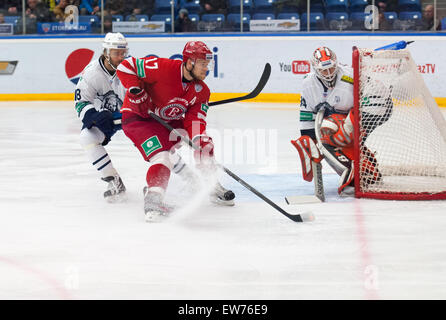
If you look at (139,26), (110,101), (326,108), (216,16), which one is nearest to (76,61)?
(139,26)

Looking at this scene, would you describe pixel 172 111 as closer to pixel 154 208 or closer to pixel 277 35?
pixel 154 208

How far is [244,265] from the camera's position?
101 inches

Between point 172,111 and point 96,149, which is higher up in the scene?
point 172,111

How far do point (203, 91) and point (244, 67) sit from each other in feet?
21.0

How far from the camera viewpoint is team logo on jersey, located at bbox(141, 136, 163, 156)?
346 centimetres

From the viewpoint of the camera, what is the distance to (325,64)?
12.5 ft

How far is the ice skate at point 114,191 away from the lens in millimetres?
3808

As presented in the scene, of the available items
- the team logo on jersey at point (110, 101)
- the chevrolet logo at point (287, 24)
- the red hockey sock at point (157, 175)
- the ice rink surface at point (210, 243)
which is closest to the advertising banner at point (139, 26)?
the chevrolet logo at point (287, 24)

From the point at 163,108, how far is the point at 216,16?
662 centimetres

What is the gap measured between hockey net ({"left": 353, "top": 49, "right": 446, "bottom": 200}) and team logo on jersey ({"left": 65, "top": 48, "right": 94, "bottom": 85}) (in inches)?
272

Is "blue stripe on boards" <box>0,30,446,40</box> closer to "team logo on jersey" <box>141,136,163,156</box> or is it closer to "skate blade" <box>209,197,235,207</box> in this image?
"skate blade" <box>209,197,235,207</box>

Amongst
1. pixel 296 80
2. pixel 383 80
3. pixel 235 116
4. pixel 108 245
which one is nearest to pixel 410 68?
pixel 383 80

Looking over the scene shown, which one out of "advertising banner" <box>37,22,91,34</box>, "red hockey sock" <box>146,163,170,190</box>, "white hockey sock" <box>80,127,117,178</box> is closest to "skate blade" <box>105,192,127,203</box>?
"white hockey sock" <box>80,127,117,178</box>

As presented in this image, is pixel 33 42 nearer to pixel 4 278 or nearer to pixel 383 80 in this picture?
pixel 383 80
